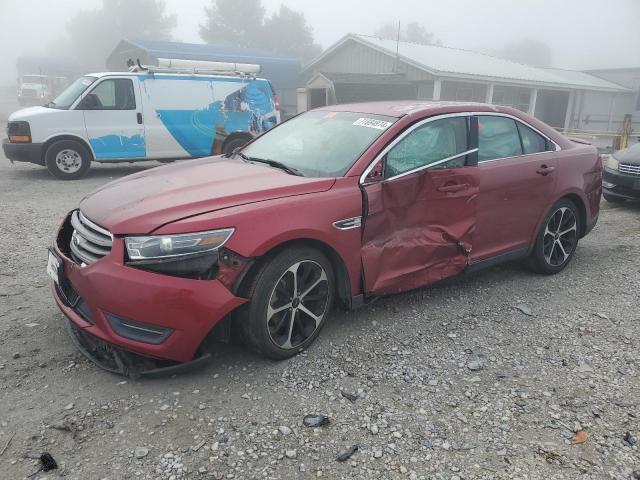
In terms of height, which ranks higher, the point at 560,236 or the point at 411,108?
the point at 411,108

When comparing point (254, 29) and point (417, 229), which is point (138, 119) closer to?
point (417, 229)

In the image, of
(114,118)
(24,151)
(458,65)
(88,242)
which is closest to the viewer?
(88,242)

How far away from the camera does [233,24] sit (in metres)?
71.4

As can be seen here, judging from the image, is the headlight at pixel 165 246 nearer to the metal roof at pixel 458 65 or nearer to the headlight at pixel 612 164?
the headlight at pixel 612 164

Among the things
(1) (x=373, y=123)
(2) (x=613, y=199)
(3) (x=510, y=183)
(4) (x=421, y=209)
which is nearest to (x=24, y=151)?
(1) (x=373, y=123)

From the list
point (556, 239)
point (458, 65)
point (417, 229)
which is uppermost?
point (458, 65)

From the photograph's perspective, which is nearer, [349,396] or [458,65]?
[349,396]

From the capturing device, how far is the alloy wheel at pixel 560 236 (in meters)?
4.71

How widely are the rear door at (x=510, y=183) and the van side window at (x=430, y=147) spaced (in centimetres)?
23

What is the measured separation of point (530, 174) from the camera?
171 inches

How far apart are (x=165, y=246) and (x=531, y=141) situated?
342 centimetres

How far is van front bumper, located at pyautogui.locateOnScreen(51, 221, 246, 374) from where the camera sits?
2.69 m

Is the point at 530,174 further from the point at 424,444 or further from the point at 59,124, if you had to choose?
the point at 59,124

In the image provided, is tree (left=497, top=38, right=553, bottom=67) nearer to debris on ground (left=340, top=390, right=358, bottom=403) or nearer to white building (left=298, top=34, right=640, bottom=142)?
white building (left=298, top=34, right=640, bottom=142)
